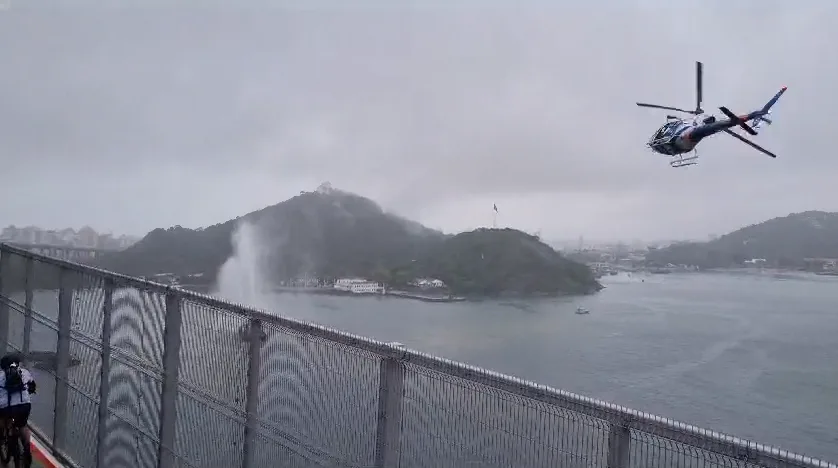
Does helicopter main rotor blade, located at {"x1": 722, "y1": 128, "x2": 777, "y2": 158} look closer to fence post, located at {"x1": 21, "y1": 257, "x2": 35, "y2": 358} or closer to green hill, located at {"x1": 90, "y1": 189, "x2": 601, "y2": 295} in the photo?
fence post, located at {"x1": 21, "y1": 257, "x2": 35, "y2": 358}

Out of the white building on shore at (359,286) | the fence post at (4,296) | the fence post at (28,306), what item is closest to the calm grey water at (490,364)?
the fence post at (4,296)

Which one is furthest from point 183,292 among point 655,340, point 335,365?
point 655,340

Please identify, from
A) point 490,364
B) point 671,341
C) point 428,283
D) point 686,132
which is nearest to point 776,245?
point 671,341

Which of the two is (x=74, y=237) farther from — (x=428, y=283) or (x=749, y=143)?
(x=749, y=143)

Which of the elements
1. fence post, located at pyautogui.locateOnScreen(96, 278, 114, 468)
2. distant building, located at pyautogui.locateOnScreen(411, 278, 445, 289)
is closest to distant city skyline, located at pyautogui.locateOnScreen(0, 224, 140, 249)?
distant building, located at pyautogui.locateOnScreen(411, 278, 445, 289)

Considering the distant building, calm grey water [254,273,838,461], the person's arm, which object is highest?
the person's arm

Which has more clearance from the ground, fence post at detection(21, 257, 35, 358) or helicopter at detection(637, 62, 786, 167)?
helicopter at detection(637, 62, 786, 167)

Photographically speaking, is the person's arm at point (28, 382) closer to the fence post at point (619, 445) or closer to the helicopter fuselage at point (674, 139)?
the fence post at point (619, 445)
